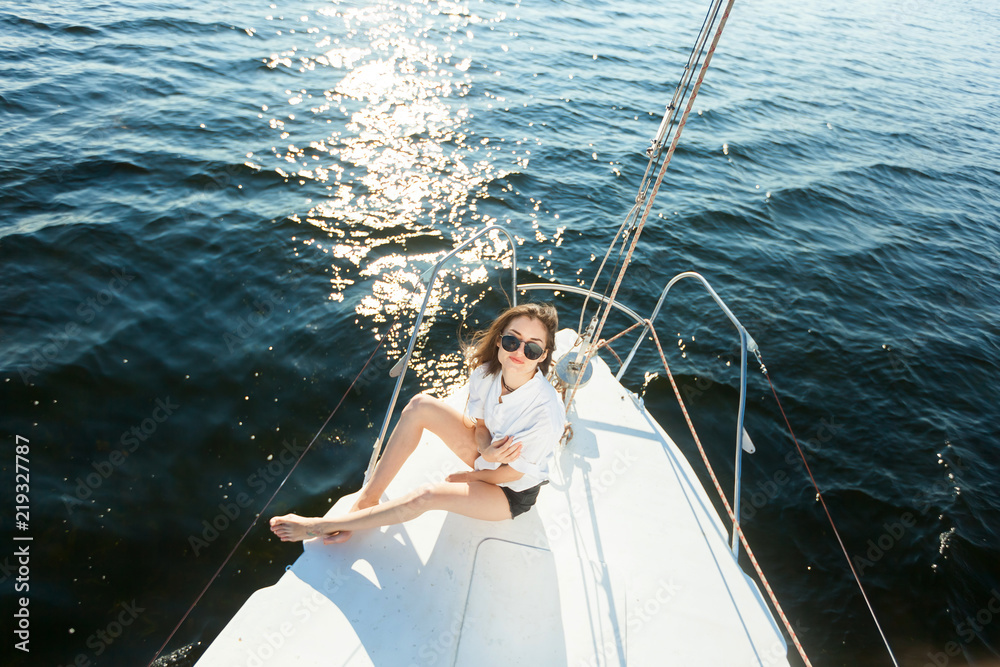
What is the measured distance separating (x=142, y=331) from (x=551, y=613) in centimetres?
476

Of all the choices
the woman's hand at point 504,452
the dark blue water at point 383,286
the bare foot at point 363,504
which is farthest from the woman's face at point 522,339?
the dark blue water at point 383,286

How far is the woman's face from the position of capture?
255cm

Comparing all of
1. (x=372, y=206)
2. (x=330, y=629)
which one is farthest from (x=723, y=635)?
(x=372, y=206)

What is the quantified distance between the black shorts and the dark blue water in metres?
1.08

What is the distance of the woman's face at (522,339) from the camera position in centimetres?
255

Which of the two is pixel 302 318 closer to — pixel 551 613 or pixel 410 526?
pixel 410 526
